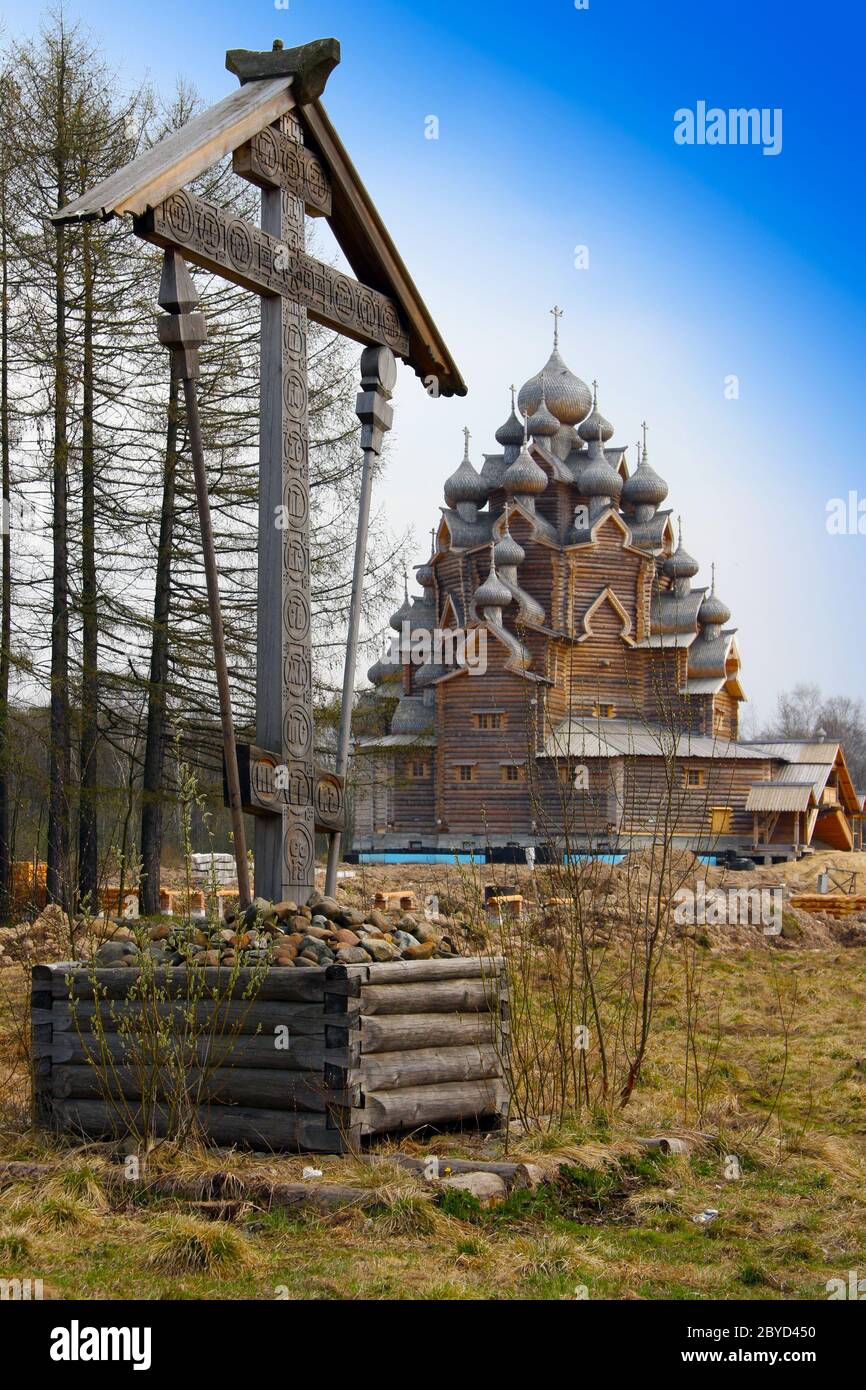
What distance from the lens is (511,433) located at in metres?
48.5

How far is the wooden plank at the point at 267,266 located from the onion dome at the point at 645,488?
40.7 m

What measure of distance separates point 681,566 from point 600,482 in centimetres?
428

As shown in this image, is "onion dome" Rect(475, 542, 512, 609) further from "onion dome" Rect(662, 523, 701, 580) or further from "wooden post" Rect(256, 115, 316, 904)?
"wooden post" Rect(256, 115, 316, 904)

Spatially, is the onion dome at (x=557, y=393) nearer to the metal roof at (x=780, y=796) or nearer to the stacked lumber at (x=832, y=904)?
the metal roof at (x=780, y=796)

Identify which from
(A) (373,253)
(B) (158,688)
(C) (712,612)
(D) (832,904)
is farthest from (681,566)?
(A) (373,253)

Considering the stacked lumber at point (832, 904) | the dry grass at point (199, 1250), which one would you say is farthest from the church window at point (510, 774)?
the dry grass at point (199, 1250)

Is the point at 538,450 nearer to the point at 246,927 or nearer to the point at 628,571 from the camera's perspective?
the point at 628,571

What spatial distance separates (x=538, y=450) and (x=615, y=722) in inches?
379

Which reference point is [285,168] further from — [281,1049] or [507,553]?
[507,553]

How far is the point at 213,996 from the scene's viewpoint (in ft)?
19.7

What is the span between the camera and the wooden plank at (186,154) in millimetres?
6209

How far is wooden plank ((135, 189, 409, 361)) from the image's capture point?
6648 mm

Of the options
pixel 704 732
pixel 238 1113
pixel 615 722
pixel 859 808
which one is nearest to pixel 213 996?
pixel 238 1113
